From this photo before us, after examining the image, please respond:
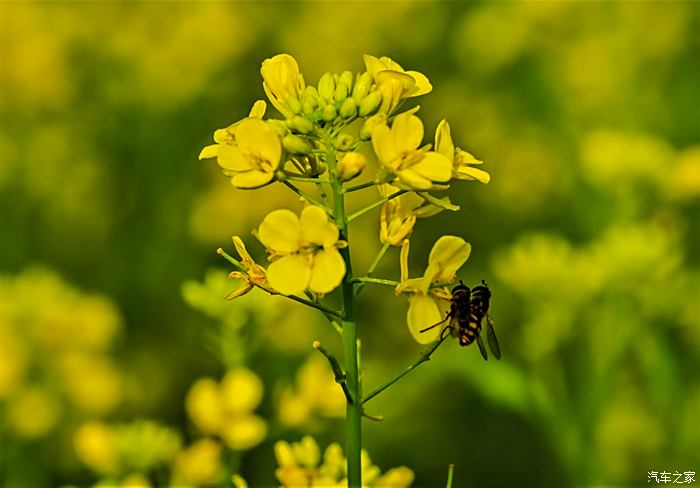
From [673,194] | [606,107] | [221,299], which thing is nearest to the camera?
[221,299]

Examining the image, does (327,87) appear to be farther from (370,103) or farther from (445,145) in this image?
(445,145)

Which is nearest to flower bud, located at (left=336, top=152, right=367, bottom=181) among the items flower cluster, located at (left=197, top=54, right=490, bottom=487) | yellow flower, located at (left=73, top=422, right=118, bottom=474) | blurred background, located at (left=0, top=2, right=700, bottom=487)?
flower cluster, located at (left=197, top=54, right=490, bottom=487)

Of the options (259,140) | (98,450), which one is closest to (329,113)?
(259,140)

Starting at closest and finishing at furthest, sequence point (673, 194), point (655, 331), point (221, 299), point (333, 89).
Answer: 1. point (333, 89)
2. point (221, 299)
3. point (655, 331)
4. point (673, 194)

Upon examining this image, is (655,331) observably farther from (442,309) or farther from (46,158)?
(46,158)

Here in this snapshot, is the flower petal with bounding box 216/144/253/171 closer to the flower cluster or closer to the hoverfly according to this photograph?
the flower cluster

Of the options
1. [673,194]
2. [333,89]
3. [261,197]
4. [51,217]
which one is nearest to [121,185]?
[51,217]

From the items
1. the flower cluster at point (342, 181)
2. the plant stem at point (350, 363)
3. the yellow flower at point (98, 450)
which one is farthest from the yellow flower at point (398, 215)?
the yellow flower at point (98, 450)

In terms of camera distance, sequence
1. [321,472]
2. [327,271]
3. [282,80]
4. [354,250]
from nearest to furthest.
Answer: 1. [327,271]
2. [282,80]
3. [321,472]
4. [354,250]
